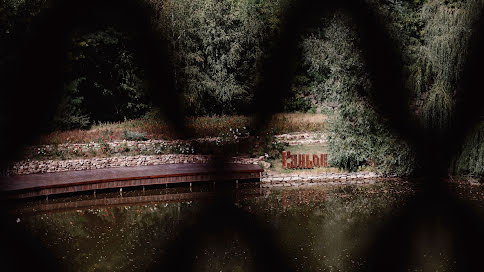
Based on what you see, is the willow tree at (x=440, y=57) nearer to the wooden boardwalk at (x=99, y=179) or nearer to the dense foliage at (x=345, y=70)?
the dense foliage at (x=345, y=70)

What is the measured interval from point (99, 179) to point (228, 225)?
2.93m

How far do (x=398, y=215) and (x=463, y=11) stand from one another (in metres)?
2.67

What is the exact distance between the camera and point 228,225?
17.2 ft

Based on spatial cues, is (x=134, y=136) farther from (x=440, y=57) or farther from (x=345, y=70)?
(x=440, y=57)

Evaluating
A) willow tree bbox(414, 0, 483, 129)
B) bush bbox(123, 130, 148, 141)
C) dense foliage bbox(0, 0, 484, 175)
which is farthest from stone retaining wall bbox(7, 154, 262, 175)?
willow tree bbox(414, 0, 483, 129)

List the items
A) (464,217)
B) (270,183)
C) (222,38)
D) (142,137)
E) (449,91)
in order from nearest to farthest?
(464,217) < (449,91) < (222,38) < (270,183) < (142,137)

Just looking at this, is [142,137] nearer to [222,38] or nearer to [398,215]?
[222,38]

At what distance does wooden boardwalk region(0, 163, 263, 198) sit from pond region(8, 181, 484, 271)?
18 centimetres

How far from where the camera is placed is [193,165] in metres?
7.96

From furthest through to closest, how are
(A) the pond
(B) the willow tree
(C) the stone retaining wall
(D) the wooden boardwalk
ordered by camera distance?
(C) the stone retaining wall → (D) the wooden boardwalk → (B) the willow tree → (A) the pond

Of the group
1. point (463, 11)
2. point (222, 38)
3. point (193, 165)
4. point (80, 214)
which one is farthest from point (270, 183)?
point (463, 11)

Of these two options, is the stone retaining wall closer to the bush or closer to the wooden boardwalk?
the wooden boardwalk

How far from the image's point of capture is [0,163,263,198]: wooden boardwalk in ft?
22.6

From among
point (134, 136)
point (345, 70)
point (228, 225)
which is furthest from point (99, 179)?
point (345, 70)
